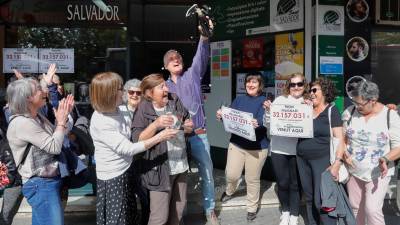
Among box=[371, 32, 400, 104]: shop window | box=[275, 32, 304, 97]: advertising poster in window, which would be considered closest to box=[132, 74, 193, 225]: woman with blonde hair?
box=[275, 32, 304, 97]: advertising poster in window

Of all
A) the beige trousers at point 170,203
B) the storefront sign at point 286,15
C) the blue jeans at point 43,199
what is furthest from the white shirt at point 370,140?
the blue jeans at point 43,199

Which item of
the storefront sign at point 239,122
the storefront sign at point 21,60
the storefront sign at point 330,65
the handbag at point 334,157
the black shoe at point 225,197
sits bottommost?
the black shoe at point 225,197

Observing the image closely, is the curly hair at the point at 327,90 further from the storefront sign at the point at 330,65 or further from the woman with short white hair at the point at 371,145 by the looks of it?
the storefront sign at the point at 330,65

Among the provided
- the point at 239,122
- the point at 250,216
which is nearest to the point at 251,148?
the point at 239,122

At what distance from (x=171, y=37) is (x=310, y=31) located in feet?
9.18

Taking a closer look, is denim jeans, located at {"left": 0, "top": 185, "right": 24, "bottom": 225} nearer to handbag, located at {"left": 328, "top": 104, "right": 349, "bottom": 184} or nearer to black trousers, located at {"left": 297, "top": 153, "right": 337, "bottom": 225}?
black trousers, located at {"left": 297, "top": 153, "right": 337, "bottom": 225}

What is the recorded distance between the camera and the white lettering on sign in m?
7.92

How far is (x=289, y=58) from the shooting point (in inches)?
265

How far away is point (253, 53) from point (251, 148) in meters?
2.01

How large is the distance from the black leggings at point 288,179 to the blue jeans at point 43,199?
2442 millimetres

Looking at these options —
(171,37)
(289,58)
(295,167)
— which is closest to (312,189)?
(295,167)

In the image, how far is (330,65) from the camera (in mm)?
6480

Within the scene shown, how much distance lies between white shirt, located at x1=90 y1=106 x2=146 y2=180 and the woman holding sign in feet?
6.24

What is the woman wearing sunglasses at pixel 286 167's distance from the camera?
529 centimetres
